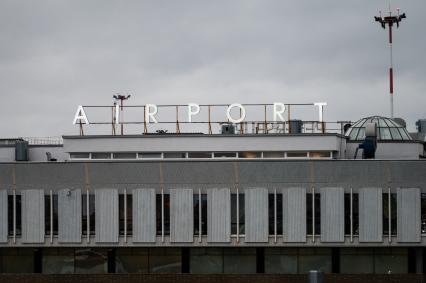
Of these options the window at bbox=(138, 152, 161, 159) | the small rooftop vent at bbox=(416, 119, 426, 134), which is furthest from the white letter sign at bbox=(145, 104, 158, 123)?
the small rooftop vent at bbox=(416, 119, 426, 134)

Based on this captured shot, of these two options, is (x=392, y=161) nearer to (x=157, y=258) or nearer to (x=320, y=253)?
(x=320, y=253)

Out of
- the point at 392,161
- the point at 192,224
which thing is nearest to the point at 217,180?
the point at 192,224

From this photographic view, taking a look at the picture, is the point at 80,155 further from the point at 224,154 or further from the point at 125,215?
the point at 224,154

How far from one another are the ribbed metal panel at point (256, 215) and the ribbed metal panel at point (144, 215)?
5914 mm

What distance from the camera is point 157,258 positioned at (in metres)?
51.0

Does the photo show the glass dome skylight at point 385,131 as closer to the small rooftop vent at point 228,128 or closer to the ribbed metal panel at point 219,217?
the small rooftop vent at point 228,128

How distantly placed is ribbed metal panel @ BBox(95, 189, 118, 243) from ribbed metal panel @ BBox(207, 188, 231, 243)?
19.5 ft

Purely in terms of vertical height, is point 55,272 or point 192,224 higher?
point 192,224

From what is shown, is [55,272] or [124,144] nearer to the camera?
[55,272]

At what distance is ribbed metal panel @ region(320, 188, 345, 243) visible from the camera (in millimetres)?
49000

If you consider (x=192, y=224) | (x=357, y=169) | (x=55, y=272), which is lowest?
(x=55, y=272)

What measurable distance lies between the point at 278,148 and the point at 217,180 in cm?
711

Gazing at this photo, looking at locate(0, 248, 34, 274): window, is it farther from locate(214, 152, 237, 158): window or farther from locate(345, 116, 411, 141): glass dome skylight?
locate(345, 116, 411, 141): glass dome skylight

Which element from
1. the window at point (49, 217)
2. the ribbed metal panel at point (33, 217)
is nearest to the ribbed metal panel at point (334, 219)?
the window at point (49, 217)
